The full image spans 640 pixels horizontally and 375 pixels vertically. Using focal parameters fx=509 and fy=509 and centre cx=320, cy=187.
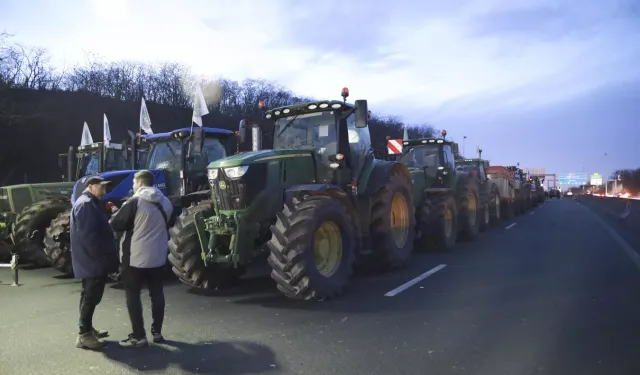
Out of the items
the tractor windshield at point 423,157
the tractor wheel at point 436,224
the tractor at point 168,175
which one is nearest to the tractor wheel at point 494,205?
the tractor windshield at point 423,157

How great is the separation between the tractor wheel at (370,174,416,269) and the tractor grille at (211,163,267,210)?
2.48 metres

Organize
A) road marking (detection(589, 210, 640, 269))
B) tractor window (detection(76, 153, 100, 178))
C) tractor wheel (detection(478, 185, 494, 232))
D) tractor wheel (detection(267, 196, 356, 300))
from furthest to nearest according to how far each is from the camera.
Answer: tractor wheel (detection(478, 185, 494, 232)) < tractor window (detection(76, 153, 100, 178)) < road marking (detection(589, 210, 640, 269)) < tractor wheel (detection(267, 196, 356, 300))

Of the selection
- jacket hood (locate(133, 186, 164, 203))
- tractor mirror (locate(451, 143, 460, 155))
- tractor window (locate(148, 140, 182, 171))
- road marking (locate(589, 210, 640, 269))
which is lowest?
Result: road marking (locate(589, 210, 640, 269))

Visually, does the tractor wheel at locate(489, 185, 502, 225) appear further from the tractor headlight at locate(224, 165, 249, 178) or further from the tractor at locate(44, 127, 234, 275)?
the tractor headlight at locate(224, 165, 249, 178)

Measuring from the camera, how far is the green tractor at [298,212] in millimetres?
6789

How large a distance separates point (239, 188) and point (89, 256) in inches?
95.9

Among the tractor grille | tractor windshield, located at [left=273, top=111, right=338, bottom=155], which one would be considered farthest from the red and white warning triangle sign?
the tractor grille

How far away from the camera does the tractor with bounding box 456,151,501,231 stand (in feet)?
54.8

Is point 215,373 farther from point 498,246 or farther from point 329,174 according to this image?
point 498,246

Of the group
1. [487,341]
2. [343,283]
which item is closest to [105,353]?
[343,283]

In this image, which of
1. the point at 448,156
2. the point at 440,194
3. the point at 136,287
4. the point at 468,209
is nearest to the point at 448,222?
the point at 440,194

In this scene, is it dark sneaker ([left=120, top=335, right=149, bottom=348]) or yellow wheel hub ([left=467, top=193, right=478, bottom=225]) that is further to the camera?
yellow wheel hub ([left=467, top=193, right=478, bottom=225])

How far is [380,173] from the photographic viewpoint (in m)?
9.45

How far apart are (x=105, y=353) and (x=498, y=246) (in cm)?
1001
